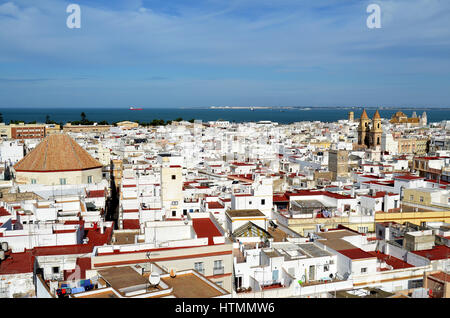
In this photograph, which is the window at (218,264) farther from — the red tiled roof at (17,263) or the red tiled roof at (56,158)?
the red tiled roof at (56,158)

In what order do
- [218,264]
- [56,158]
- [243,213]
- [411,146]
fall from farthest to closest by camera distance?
1. [411,146]
2. [56,158]
3. [243,213]
4. [218,264]

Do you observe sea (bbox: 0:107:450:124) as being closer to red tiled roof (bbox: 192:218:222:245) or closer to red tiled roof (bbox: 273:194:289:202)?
red tiled roof (bbox: 273:194:289:202)

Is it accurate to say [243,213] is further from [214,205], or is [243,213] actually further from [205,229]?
[205,229]

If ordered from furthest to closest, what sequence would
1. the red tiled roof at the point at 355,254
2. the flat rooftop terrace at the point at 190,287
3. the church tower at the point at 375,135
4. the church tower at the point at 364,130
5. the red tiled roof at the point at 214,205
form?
1. the church tower at the point at 364,130
2. the church tower at the point at 375,135
3. the red tiled roof at the point at 214,205
4. the red tiled roof at the point at 355,254
5. the flat rooftop terrace at the point at 190,287

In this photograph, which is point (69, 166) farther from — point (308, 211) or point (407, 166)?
point (407, 166)

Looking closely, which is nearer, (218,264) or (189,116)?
(218,264)

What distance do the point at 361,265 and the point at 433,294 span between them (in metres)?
1.32

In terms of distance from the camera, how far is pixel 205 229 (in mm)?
7766

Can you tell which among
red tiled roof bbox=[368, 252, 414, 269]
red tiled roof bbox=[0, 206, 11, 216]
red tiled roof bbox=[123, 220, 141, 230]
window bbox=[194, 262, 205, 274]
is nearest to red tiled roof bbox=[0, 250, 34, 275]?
window bbox=[194, 262, 205, 274]

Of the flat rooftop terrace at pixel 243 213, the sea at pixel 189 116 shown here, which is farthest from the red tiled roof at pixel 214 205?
the sea at pixel 189 116

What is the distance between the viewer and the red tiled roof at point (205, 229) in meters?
7.28

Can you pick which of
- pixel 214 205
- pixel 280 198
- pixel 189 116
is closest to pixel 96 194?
pixel 214 205
